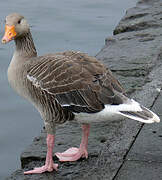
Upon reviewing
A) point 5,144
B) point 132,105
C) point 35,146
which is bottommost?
point 5,144

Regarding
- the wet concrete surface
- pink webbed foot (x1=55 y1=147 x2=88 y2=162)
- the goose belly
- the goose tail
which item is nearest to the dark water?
the wet concrete surface

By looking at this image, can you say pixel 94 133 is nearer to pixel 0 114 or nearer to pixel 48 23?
pixel 0 114

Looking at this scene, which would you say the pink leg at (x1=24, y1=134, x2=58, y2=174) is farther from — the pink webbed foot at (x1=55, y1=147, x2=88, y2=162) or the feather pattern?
the feather pattern

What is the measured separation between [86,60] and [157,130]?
1001 mm

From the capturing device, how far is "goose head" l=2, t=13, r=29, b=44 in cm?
425

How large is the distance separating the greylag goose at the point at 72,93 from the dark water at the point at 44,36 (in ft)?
5.30

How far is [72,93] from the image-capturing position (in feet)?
12.9

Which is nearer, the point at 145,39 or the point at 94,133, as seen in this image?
the point at 94,133

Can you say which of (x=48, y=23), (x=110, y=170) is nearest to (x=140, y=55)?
(x=110, y=170)

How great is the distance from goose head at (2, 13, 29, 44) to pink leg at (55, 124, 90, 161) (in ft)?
3.41

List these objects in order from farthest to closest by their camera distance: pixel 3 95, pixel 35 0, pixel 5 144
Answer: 1. pixel 35 0
2. pixel 3 95
3. pixel 5 144

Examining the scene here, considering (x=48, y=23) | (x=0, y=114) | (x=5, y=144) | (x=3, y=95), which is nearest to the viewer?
(x=5, y=144)

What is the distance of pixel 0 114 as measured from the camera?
6574 millimetres

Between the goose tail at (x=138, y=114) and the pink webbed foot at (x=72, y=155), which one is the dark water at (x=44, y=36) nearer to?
the pink webbed foot at (x=72, y=155)
